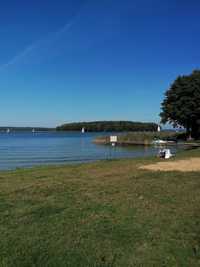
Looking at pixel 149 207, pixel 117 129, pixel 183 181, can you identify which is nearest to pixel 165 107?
pixel 183 181

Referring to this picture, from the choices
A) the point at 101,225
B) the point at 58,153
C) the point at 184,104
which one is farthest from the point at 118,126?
the point at 101,225

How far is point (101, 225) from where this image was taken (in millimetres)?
5871

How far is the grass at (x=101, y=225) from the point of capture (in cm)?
460

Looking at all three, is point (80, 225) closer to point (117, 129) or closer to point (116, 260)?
point (116, 260)

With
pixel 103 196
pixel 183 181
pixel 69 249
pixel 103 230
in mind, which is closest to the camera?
pixel 69 249

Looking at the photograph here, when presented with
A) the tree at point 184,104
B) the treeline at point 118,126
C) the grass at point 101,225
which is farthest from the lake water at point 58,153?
the treeline at point 118,126

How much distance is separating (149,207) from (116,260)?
107 inches

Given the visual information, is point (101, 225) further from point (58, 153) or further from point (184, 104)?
point (184, 104)

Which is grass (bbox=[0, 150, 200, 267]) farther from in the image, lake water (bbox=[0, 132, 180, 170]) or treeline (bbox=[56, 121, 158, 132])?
treeline (bbox=[56, 121, 158, 132])

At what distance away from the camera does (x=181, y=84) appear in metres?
53.9

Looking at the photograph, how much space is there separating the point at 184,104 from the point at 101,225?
47470 mm

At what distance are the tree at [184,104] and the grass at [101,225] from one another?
42.2 metres

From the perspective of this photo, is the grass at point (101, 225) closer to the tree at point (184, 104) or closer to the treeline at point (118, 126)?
the tree at point (184, 104)

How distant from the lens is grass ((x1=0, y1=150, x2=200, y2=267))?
4598mm
